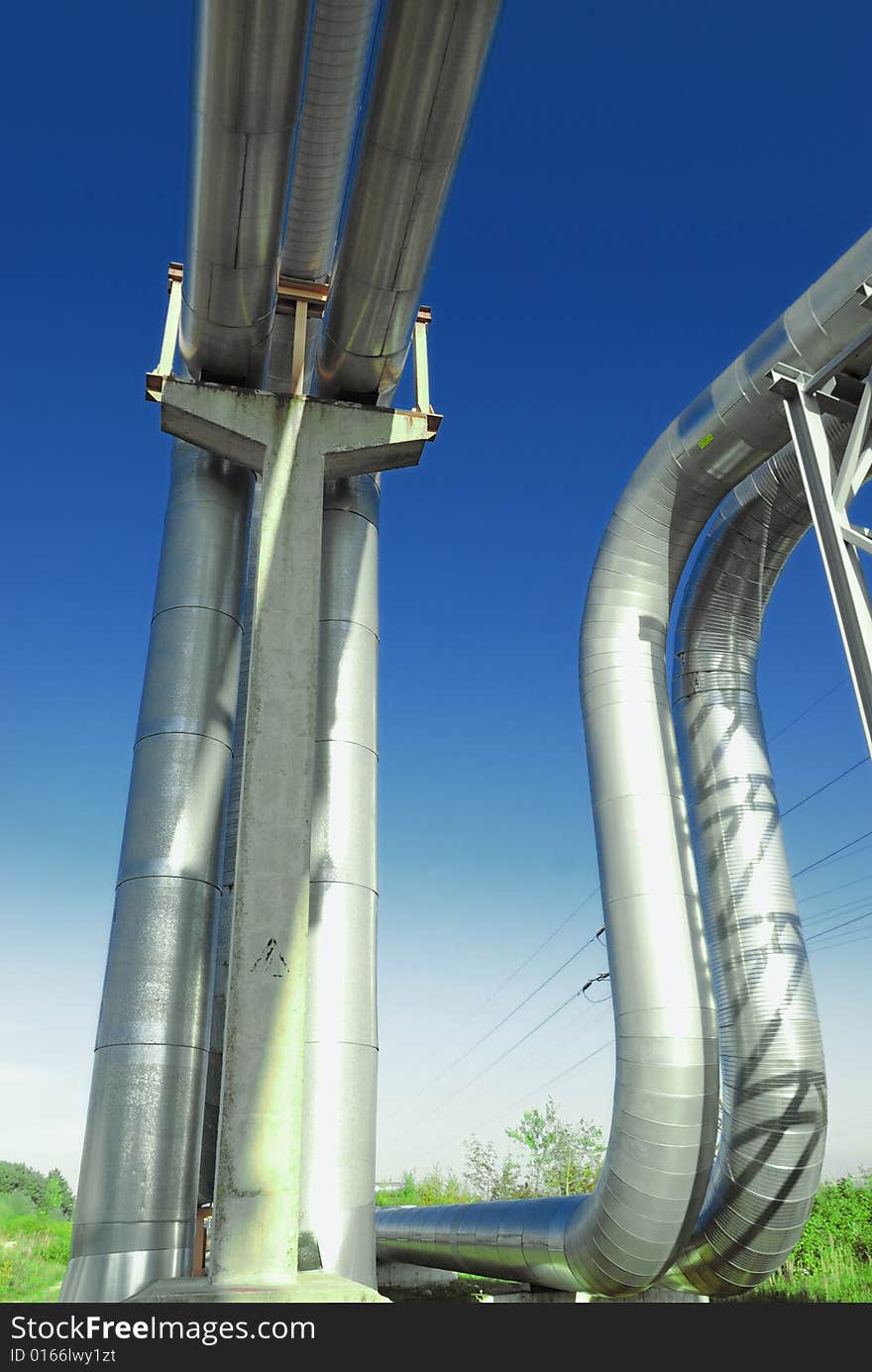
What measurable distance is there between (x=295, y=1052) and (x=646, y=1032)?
4361 mm

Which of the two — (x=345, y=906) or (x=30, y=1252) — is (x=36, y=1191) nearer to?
(x=30, y=1252)

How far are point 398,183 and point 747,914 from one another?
29.7ft

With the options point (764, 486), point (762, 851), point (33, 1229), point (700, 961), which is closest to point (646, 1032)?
point (700, 961)

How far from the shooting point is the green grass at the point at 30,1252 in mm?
20562

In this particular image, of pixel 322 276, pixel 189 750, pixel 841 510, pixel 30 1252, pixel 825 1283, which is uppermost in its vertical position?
pixel 322 276

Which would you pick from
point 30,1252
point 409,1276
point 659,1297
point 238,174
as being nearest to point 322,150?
point 238,174

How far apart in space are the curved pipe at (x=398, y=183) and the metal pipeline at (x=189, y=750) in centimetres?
80

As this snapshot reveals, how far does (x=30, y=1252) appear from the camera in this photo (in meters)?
23.4

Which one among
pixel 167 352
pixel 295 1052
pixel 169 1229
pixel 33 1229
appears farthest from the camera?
pixel 33 1229

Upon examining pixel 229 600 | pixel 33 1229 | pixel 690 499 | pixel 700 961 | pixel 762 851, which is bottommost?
pixel 33 1229

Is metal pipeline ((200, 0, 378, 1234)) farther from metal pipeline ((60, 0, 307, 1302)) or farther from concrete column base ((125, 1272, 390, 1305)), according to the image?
concrete column base ((125, 1272, 390, 1305))

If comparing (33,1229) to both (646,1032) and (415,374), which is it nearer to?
(646,1032)

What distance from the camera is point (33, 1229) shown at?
86.9ft

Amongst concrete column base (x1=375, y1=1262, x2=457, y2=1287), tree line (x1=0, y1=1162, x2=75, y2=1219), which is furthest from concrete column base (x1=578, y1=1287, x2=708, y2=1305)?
tree line (x1=0, y1=1162, x2=75, y2=1219)
